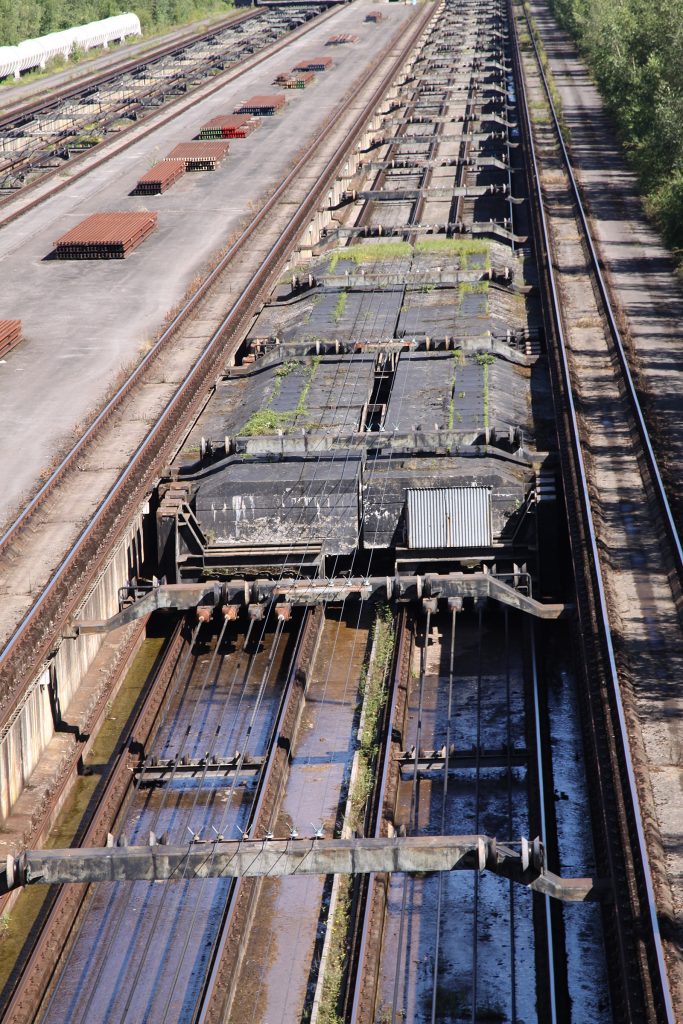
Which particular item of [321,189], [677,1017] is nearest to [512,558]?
[677,1017]

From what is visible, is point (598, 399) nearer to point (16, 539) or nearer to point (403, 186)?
point (16, 539)

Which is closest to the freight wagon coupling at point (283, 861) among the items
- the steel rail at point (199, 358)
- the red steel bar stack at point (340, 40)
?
the steel rail at point (199, 358)

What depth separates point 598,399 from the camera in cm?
2591

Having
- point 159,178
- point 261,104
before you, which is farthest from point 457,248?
point 261,104

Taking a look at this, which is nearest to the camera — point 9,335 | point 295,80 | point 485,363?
point 485,363

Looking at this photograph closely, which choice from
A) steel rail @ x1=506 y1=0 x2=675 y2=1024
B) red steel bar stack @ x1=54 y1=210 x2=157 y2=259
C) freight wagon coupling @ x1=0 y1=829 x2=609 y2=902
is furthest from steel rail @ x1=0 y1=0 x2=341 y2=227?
freight wagon coupling @ x1=0 y1=829 x2=609 y2=902

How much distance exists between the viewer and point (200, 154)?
53.5 m

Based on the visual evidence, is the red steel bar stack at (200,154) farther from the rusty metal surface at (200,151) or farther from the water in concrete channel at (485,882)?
the water in concrete channel at (485,882)

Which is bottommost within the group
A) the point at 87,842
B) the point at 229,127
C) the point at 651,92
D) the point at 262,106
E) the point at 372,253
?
the point at 262,106

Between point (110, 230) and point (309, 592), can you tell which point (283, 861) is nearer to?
point (309, 592)

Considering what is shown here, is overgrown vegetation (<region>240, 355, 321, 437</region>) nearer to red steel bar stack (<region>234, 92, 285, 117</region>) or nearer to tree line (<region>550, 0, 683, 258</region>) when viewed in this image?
tree line (<region>550, 0, 683, 258</region>)

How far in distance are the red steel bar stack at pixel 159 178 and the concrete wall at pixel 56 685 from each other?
2937cm

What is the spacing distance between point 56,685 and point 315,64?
66703 millimetres

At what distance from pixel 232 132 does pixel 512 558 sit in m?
42.9
